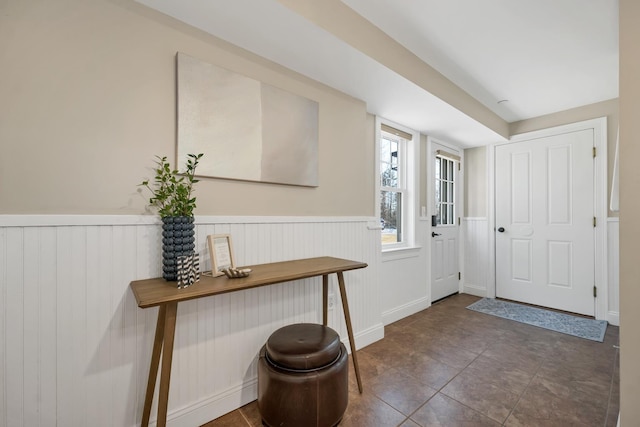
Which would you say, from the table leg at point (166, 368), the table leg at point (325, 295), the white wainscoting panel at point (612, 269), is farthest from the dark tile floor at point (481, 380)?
the table leg at point (166, 368)

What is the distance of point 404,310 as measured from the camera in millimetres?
2977

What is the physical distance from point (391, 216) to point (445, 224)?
1150 millimetres

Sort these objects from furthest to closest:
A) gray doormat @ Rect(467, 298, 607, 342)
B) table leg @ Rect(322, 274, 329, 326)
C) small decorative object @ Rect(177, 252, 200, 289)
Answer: gray doormat @ Rect(467, 298, 607, 342), table leg @ Rect(322, 274, 329, 326), small decorative object @ Rect(177, 252, 200, 289)

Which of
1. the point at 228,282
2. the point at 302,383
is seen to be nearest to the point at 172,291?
the point at 228,282

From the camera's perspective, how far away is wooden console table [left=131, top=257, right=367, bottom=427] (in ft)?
3.35

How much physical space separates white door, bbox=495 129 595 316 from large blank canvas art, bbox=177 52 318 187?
Result: 3.02 metres

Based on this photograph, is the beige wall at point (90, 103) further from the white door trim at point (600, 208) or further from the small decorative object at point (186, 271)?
the white door trim at point (600, 208)

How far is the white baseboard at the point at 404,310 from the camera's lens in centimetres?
279

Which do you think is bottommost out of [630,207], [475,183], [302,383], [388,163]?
[302,383]

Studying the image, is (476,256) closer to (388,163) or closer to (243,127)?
(388,163)

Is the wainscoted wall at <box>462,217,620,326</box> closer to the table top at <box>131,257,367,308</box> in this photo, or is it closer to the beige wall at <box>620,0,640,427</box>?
the beige wall at <box>620,0,640,427</box>

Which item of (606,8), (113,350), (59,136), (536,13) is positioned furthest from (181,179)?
(606,8)

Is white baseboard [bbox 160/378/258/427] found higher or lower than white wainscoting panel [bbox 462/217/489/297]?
lower

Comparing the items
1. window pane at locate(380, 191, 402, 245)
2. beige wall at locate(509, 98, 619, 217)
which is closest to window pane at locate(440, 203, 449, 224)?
window pane at locate(380, 191, 402, 245)
